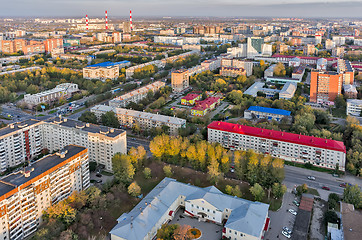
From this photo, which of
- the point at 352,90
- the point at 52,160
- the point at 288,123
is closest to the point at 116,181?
the point at 52,160

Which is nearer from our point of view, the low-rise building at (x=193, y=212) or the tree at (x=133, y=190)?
the low-rise building at (x=193, y=212)

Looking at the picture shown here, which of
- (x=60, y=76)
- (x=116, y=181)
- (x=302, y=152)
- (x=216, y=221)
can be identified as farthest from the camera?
(x=60, y=76)

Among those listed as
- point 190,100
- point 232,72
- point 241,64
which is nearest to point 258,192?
point 190,100

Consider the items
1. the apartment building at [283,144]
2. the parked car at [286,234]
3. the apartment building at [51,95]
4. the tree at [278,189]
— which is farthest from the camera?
the apartment building at [51,95]

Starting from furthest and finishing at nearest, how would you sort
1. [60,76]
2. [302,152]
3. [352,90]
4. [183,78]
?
[60,76]
[183,78]
[352,90]
[302,152]

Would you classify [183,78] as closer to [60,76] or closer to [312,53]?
[60,76]

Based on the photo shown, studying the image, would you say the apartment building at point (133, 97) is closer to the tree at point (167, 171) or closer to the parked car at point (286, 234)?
the tree at point (167, 171)

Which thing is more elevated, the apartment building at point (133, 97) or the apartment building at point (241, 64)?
the apartment building at point (241, 64)

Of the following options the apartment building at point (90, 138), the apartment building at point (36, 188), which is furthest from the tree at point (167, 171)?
the apartment building at point (36, 188)
